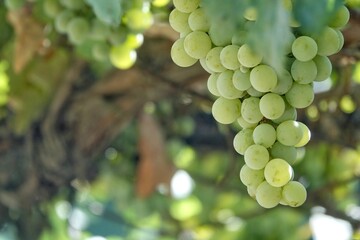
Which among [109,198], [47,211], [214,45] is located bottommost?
[214,45]

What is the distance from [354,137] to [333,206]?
143 millimetres

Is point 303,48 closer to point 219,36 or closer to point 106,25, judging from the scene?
point 219,36

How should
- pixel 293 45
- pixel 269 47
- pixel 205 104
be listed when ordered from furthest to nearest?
pixel 205 104 < pixel 293 45 < pixel 269 47

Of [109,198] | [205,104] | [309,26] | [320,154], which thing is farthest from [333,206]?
[309,26]

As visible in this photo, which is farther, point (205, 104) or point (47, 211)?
point (47, 211)

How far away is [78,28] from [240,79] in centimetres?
45

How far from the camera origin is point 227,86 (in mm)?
629

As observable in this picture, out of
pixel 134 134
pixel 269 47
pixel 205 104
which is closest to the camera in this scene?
pixel 269 47

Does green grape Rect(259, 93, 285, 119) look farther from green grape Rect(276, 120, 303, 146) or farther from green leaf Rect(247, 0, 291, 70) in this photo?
green leaf Rect(247, 0, 291, 70)

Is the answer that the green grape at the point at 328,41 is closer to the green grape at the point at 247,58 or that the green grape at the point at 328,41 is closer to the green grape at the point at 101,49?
the green grape at the point at 247,58

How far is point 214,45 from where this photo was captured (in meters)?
0.65

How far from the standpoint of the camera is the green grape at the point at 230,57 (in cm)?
61

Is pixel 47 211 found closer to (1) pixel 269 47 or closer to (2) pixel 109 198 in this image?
(2) pixel 109 198

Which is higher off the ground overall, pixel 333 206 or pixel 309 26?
pixel 333 206
